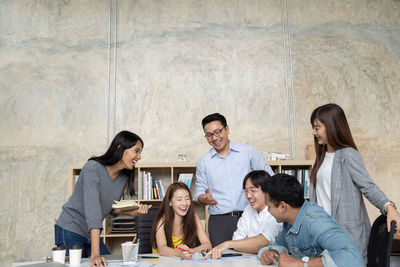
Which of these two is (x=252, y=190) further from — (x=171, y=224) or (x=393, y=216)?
(x=393, y=216)

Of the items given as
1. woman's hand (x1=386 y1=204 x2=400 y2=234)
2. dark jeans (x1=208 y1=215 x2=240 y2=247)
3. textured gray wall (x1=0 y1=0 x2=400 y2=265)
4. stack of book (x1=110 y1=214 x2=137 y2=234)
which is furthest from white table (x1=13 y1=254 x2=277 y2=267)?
textured gray wall (x1=0 y1=0 x2=400 y2=265)

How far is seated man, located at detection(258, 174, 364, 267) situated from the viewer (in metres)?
1.57

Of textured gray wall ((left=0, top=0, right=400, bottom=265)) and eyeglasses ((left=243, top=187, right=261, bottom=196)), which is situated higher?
textured gray wall ((left=0, top=0, right=400, bottom=265))

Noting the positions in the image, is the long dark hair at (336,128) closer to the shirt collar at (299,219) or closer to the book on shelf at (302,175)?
the shirt collar at (299,219)

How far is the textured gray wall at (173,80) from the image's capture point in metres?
4.81

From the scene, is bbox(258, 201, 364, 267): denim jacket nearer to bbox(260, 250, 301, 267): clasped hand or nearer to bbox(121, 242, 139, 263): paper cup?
bbox(260, 250, 301, 267): clasped hand

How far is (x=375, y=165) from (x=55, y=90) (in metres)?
4.10

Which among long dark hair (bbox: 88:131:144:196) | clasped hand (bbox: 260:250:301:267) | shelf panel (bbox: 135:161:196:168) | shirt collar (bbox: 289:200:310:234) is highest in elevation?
long dark hair (bbox: 88:131:144:196)

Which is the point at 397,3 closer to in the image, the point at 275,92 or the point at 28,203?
the point at 275,92

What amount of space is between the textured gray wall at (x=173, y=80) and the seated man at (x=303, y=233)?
303 centimetres

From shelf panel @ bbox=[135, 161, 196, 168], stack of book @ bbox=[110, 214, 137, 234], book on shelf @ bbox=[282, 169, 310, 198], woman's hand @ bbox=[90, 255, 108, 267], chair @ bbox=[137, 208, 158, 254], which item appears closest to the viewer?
woman's hand @ bbox=[90, 255, 108, 267]

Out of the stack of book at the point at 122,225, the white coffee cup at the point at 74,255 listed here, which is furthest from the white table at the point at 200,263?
the stack of book at the point at 122,225

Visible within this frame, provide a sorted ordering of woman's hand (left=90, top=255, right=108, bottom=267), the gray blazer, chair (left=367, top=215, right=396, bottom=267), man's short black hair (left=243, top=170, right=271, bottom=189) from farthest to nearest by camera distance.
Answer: man's short black hair (left=243, top=170, right=271, bottom=189), the gray blazer, woman's hand (left=90, top=255, right=108, bottom=267), chair (left=367, top=215, right=396, bottom=267)

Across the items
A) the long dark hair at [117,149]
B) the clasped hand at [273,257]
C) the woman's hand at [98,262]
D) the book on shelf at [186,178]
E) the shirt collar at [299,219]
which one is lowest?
the woman's hand at [98,262]
